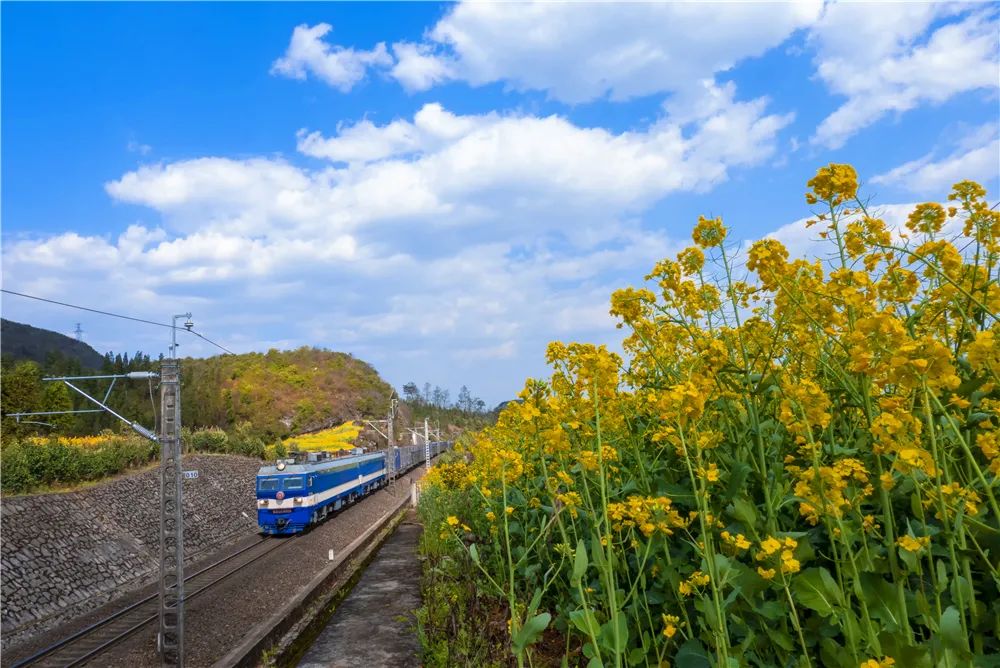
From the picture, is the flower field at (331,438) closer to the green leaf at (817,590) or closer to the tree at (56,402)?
the tree at (56,402)

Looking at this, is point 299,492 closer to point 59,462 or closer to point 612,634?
point 59,462

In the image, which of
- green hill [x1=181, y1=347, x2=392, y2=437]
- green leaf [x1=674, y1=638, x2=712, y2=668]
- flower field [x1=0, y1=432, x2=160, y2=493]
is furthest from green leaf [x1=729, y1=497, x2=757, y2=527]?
green hill [x1=181, y1=347, x2=392, y2=437]

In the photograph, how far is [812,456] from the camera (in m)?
2.01

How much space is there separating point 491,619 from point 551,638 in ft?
4.12

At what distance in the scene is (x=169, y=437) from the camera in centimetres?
849

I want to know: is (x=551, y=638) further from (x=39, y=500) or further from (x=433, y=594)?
(x=39, y=500)

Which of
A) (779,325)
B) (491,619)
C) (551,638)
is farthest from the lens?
(491,619)

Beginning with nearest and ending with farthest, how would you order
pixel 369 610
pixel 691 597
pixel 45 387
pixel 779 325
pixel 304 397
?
1. pixel 779 325
2. pixel 691 597
3. pixel 369 610
4. pixel 45 387
5. pixel 304 397

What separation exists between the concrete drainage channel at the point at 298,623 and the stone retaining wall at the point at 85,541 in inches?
205

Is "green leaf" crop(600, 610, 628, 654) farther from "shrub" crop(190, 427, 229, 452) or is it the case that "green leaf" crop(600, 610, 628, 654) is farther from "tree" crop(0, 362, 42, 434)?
"tree" crop(0, 362, 42, 434)

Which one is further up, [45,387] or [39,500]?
[45,387]

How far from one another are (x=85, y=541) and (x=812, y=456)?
55.2ft

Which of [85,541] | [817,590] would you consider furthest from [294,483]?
[817,590]

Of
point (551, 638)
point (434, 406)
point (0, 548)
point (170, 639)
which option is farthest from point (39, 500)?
point (434, 406)
